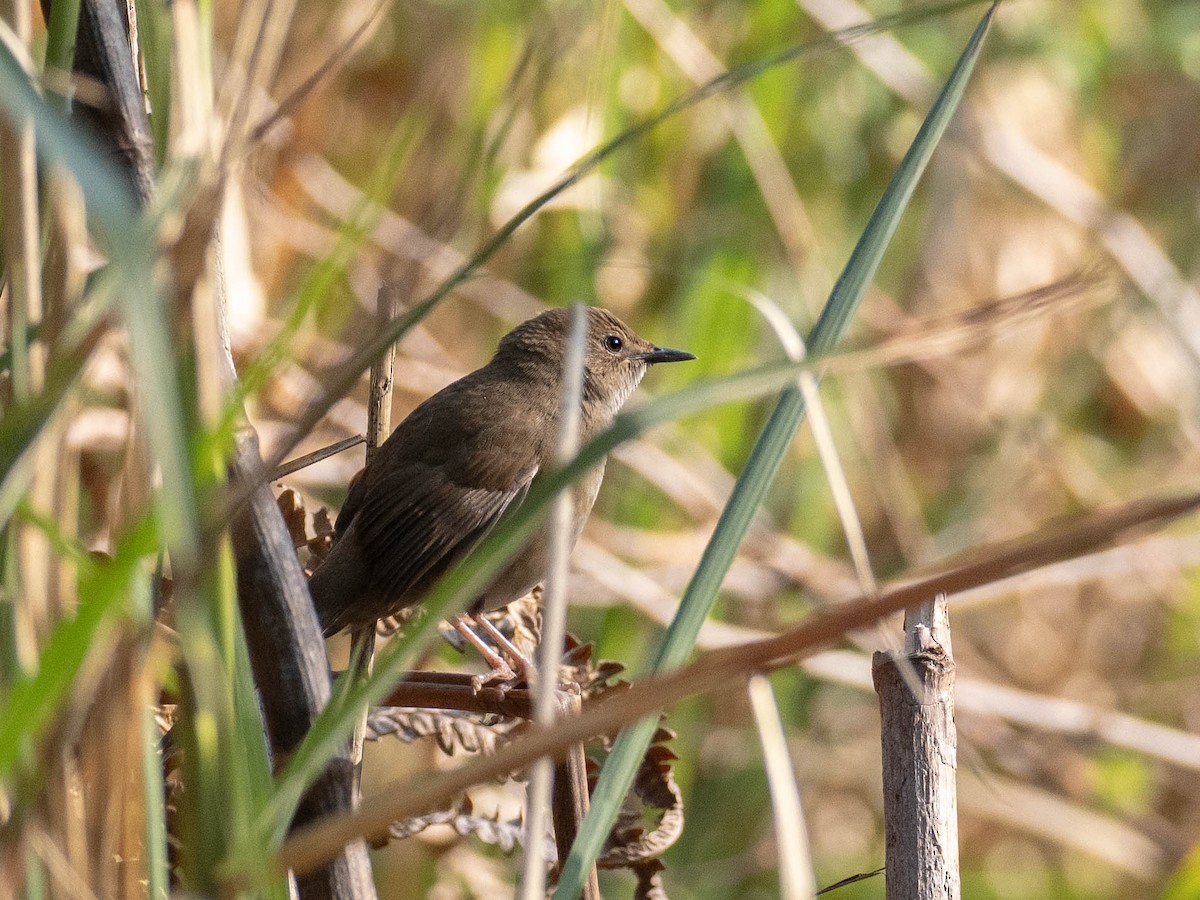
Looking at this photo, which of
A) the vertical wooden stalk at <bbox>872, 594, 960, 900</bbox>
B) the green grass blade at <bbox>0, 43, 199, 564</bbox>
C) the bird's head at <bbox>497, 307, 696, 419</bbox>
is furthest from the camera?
the bird's head at <bbox>497, 307, 696, 419</bbox>

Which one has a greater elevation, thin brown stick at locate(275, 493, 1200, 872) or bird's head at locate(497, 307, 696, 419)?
bird's head at locate(497, 307, 696, 419)

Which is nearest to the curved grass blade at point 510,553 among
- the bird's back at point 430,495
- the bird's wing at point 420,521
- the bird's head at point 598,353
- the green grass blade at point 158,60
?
the green grass blade at point 158,60

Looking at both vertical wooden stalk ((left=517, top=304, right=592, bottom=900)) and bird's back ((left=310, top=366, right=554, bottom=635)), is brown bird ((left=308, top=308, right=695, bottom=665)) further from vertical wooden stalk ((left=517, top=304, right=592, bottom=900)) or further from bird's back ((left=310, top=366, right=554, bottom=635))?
vertical wooden stalk ((left=517, top=304, right=592, bottom=900))

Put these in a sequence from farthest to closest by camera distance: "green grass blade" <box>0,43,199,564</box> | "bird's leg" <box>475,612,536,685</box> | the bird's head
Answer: the bird's head, "bird's leg" <box>475,612,536,685</box>, "green grass blade" <box>0,43,199,564</box>

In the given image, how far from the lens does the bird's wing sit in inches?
138

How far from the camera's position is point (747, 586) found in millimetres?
5152

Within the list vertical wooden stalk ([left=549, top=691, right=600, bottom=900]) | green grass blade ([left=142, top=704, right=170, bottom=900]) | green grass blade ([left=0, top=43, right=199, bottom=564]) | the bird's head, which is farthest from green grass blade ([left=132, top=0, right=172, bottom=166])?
the bird's head

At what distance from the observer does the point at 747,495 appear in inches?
58.7

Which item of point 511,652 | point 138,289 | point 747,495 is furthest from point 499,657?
point 138,289

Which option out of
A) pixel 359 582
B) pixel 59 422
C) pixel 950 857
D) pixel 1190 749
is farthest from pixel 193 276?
pixel 1190 749

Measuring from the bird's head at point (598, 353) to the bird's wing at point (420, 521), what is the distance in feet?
1.86

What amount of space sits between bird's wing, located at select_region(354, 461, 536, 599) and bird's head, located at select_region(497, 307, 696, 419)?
566mm

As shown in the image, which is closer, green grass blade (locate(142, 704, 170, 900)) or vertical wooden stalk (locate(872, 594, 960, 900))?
green grass blade (locate(142, 704, 170, 900))

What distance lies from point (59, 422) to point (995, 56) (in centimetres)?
540
